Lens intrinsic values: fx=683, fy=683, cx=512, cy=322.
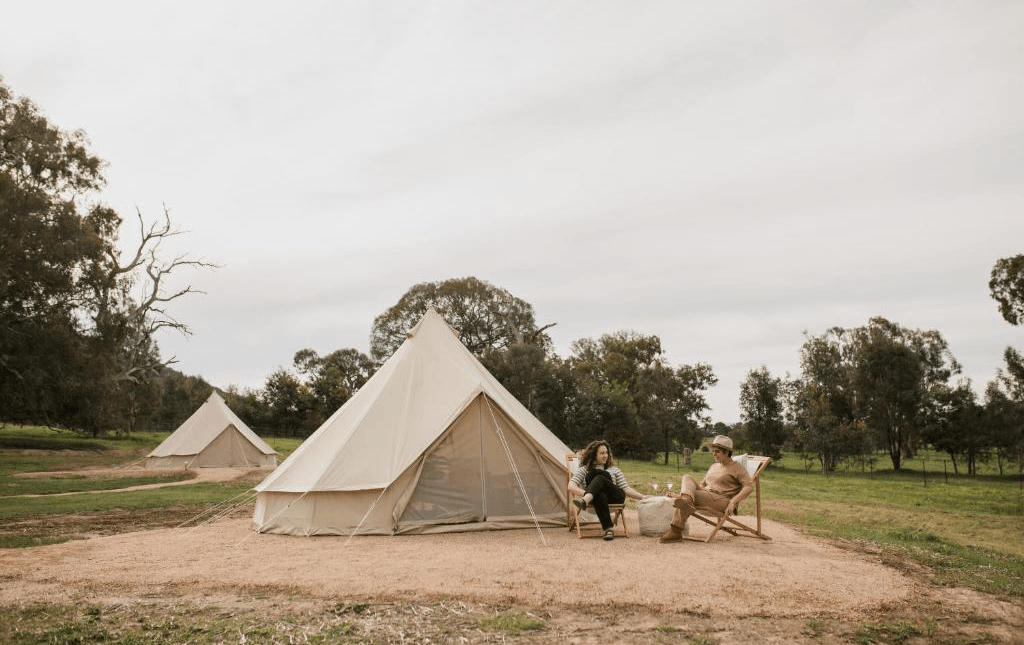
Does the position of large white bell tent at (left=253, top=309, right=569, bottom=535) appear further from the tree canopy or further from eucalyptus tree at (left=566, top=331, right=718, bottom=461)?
eucalyptus tree at (left=566, top=331, right=718, bottom=461)

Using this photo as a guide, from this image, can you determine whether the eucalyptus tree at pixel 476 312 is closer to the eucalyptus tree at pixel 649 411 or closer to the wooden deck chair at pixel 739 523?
the eucalyptus tree at pixel 649 411

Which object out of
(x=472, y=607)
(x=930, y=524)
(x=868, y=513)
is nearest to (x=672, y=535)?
(x=472, y=607)

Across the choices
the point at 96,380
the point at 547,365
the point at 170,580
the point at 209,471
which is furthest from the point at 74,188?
the point at 170,580

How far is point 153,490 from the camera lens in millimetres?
15617

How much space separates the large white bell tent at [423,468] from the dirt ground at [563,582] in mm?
608

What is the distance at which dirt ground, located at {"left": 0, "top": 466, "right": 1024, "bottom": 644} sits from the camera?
186 inches

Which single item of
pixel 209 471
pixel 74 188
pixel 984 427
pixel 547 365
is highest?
pixel 74 188

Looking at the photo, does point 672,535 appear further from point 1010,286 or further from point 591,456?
point 1010,286

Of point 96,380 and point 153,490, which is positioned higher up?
point 96,380

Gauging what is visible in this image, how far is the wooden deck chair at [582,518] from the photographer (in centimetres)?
846

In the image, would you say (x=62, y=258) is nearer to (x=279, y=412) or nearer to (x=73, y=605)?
(x=73, y=605)

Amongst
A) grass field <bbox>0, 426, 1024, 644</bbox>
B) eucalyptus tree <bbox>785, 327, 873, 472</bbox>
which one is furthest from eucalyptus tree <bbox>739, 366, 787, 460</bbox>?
grass field <bbox>0, 426, 1024, 644</bbox>

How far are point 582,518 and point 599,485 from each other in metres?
1.27

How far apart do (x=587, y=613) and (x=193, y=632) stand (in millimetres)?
2658
